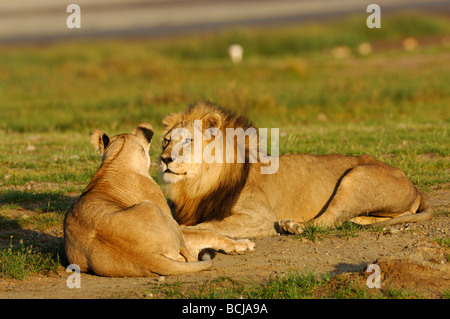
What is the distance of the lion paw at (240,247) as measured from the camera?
5555 mm

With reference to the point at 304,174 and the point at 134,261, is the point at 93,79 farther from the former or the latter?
the point at 134,261

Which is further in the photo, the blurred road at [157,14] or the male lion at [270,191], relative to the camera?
the blurred road at [157,14]

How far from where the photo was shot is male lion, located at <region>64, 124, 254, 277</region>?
4.84m

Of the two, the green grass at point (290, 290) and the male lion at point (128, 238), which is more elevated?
the male lion at point (128, 238)

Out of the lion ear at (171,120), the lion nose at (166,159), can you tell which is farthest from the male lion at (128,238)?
the lion ear at (171,120)

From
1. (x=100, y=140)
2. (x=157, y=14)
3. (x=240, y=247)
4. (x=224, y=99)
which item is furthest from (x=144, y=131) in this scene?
(x=157, y=14)

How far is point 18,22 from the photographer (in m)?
50.7

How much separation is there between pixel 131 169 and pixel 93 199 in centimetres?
59

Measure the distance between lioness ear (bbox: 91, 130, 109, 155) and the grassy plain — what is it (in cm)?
89

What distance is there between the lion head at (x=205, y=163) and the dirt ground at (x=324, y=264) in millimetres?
535

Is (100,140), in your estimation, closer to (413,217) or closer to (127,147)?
(127,147)

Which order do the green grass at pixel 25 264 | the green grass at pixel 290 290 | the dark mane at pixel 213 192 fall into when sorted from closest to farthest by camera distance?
the green grass at pixel 290 290 < the green grass at pixel 25 264 < the dark mane at pixel 213 192

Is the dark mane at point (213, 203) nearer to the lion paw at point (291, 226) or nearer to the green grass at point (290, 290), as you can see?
the lion paw at point (291, 226)

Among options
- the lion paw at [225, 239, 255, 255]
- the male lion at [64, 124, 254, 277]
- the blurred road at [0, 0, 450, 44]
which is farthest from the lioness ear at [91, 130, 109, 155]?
the blurred road at [0, 0, 450, 44]
